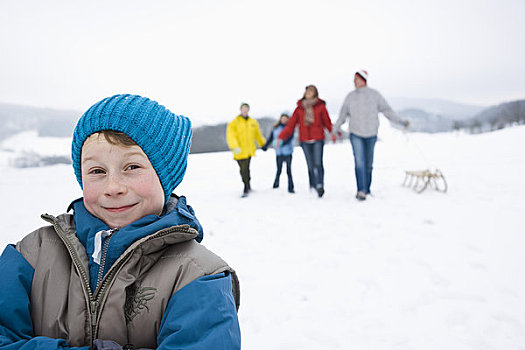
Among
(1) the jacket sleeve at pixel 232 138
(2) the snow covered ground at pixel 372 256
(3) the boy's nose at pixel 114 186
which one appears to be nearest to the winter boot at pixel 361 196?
(2) the snow covered ground at pixel 372 256

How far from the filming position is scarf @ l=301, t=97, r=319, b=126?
5685 millimetres

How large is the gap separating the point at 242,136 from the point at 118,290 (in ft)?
17.9

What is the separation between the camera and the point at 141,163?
108cm

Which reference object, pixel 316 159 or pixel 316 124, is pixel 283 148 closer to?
pixel 316 159

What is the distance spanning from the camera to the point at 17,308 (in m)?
0.91

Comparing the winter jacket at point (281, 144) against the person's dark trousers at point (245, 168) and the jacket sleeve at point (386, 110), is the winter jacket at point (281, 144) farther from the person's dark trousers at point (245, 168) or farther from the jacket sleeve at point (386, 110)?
the jacket sleeve at point (386, 110)

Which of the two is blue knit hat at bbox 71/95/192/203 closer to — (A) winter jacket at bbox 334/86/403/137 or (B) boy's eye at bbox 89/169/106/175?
(B) boy's eye at bbox 89/169/106/175

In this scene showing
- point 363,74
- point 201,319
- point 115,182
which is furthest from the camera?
point 363,74

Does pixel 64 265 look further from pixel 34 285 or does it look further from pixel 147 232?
pixel 147 232

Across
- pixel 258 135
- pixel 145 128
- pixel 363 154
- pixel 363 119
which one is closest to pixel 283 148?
pixel 258 135

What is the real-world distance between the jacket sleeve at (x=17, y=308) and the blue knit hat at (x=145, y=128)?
1.20 feet

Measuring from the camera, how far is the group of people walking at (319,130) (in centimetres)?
525

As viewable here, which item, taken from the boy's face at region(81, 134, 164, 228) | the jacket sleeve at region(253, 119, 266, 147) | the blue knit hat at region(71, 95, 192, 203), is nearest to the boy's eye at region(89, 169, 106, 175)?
the boy's face at region(81, 134, 164, 228)

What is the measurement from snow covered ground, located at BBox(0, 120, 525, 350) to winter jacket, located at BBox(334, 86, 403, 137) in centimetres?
119
